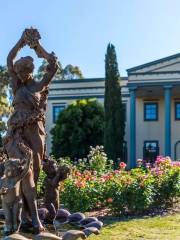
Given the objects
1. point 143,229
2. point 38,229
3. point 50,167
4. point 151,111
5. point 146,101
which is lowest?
point 143,229

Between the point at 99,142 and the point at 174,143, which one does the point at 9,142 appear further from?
the point at 174,143

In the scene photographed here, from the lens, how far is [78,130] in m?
32.0

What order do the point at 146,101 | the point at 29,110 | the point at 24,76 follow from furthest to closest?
the point at 146,101 < the point at 24,76 < the point at 29,110

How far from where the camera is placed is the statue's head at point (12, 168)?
16.9 ft

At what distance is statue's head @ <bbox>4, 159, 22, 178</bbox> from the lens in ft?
16.9

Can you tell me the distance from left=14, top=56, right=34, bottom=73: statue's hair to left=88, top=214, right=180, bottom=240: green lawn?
2.85 meters

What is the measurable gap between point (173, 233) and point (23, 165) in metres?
4.39

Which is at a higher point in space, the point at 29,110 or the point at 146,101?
the point at 146,101

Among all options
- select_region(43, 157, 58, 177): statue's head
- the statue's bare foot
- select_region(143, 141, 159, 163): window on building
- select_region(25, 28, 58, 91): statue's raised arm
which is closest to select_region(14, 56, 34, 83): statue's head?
select_region(25, 28, 58, 91): statue's raised arm

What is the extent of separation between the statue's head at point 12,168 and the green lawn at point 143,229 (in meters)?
2.60

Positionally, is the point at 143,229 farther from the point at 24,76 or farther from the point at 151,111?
the point at 151,111

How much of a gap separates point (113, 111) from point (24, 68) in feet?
86.9

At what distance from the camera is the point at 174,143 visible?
118 feet

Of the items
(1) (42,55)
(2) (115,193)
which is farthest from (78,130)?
(1) (42,55)
